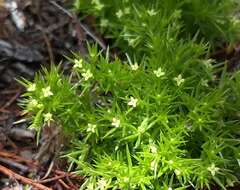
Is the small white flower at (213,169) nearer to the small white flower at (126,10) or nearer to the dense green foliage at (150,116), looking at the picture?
the dense green foliage at (150,116)

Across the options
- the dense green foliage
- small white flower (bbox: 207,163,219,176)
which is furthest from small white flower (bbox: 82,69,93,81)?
small white flower (bbox: 207,163,219,176)

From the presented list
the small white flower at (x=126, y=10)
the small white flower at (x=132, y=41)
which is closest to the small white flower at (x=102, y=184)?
the small white flower at (x=132, y=41)

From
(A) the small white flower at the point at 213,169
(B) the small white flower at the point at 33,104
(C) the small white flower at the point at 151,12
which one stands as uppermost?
(C) the small white flower at the point at 151,12

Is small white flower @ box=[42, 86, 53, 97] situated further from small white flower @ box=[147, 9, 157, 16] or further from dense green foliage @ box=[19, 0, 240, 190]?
small white flower @ box=[147, 9, 157, 16]

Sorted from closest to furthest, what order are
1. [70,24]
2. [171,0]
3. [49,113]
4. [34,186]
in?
1. [49,113]
2. [34,186]
3. [171,0]
4. [70,24]

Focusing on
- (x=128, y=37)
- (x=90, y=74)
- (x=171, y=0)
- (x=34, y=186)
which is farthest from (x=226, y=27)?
(x=34, y=186)

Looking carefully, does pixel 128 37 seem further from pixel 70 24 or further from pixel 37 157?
pixel 37 157

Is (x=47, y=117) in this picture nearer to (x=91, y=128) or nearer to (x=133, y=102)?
(x=91, y=128)

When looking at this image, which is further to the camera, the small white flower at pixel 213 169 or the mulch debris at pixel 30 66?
the mulch debris at pixel 30 66
